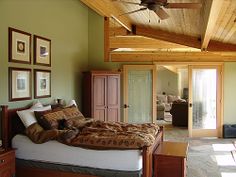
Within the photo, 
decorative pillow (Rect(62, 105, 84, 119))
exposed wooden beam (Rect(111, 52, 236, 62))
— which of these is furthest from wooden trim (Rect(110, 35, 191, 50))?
decorative pillow (Rect(62, 105, 84, 119))

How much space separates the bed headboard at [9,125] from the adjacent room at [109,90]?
0.01 meters

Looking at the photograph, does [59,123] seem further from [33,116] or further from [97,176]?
[97,176]

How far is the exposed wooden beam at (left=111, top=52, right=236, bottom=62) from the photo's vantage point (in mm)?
7492

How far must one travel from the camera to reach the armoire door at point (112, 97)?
6.39 metres

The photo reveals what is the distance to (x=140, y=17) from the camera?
6227 mm

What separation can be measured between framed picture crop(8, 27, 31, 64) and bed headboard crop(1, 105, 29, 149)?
0.76 meters

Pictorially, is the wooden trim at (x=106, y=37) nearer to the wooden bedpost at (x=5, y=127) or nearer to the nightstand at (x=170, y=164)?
the wooden bedpost at (x=5, y=127)

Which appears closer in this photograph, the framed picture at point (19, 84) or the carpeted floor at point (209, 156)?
the framed picture at point (19, 84)

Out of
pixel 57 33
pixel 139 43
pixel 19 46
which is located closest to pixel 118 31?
pixel 139 43

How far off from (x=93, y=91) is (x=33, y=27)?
207cm

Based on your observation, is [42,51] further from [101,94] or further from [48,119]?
[101,94]

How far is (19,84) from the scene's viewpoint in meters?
4.33

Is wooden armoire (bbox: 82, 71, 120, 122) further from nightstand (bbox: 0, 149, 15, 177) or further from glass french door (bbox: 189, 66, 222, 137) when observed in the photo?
nightstand (bbox: 0, 149, 15, 177)

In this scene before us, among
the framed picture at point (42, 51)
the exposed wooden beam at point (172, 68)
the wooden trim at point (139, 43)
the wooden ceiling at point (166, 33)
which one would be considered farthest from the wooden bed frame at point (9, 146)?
the exposed wooden beam at point (172, 68)
